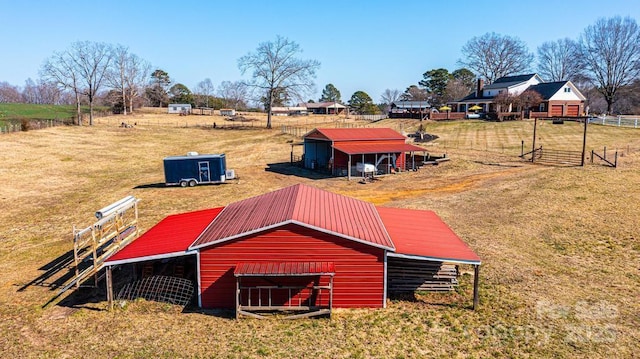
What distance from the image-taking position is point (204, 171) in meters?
33.8

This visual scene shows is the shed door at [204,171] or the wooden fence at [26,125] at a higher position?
the wooden fence at [26,125]

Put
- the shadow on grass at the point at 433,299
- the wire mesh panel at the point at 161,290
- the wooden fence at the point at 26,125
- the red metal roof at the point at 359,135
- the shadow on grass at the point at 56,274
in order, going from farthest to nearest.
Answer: the wooden fence at the point at 26,125, the red metal roof at the point at 359,135, the shadow on grass at the point at 56,274, the wire mesh panel at the point at 161,290, the shadow on grass at the point at 433,299

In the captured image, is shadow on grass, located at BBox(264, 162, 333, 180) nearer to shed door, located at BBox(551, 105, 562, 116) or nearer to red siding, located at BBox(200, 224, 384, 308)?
red siding, located at BBox(200, 224, 384, 308)

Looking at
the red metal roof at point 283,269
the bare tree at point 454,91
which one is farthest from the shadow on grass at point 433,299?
the bare tree at point 454,91

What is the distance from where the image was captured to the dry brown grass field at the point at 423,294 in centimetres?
1158

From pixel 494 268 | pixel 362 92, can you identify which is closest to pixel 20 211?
pixel 494 268

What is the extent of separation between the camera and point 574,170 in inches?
1324

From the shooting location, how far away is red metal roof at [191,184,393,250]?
13625 mm

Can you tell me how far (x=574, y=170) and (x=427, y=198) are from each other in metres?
14.1

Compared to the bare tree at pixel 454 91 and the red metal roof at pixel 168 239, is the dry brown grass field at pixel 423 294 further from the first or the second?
the bare tree at pixel 454 91

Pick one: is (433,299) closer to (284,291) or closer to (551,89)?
(284,291)

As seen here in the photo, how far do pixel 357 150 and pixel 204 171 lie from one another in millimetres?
12691

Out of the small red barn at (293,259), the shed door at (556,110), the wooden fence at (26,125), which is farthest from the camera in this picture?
the shed door at (556,110)

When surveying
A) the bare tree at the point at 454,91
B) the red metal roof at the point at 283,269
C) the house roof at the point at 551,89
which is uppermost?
the bare tree at the point at 454,91
